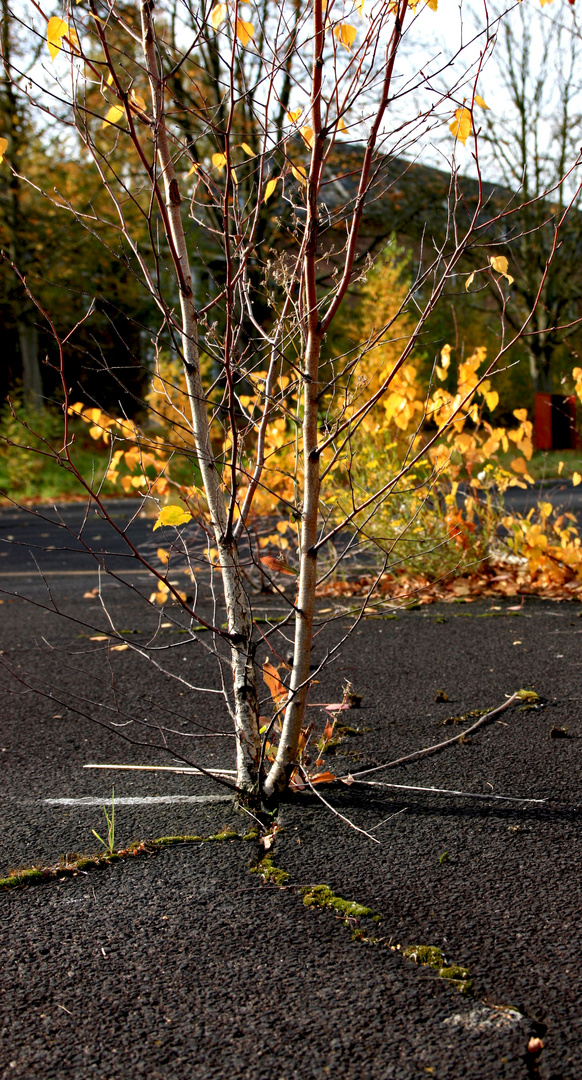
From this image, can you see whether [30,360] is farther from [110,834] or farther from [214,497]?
[110,834]

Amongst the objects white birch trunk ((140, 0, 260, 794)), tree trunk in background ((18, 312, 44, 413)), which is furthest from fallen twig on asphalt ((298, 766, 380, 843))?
tree trunk in background ((18, 312, 44, 413))

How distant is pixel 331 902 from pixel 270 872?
0.67 feet

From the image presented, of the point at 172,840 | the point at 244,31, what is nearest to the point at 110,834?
the point at 172,840

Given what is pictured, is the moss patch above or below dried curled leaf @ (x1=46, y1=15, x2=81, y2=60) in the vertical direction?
below

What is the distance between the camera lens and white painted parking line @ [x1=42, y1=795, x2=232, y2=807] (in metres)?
2.65

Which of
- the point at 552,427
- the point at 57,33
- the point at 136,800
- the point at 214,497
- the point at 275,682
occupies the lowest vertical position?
the point at 552,427

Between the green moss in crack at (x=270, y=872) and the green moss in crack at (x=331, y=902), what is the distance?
0.23 feet

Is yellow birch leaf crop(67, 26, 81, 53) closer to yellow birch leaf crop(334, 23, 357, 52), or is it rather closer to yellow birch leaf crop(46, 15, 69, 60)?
yellow birch leaf crop(46, 15, 69, 60)

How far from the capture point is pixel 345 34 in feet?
6.82

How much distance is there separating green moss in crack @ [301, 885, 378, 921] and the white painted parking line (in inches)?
24.0

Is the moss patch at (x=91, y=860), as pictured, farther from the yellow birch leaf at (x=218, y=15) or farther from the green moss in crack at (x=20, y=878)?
the yellow birch leaf at (x=218, y=15)

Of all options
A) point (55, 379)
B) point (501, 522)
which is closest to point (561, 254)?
point (55, 379)

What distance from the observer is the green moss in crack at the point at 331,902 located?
1.97 m

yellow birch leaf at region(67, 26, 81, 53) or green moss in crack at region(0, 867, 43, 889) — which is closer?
yellow birch leaf at region(67, 26, 81, 53)
